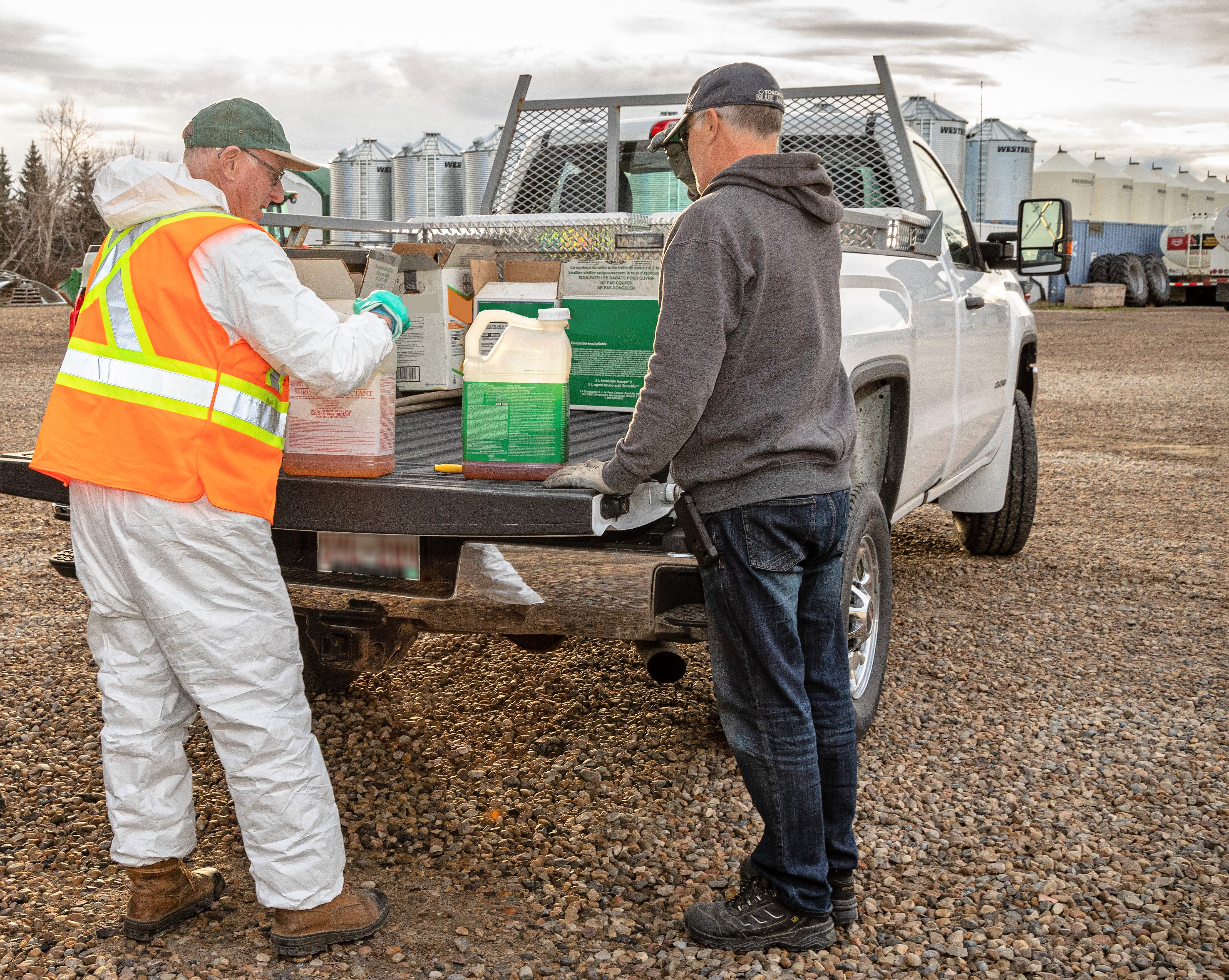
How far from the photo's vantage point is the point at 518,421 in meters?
2.86

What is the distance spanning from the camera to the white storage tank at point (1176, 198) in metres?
53.2

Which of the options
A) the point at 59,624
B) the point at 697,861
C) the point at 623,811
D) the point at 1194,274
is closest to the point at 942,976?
the point at 697,861

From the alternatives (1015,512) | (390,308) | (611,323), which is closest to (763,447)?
(390,308)

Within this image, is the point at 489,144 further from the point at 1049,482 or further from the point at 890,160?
the point at 1049,482

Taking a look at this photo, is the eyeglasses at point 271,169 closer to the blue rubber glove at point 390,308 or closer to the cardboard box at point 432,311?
the blue rubber glove at point 390,308

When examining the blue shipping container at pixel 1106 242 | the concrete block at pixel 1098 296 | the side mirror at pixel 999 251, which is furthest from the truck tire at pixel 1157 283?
the side mirror at pixel 999 251

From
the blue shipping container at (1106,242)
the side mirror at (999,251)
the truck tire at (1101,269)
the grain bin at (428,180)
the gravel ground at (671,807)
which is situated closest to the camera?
the gravel ground at (671,807)

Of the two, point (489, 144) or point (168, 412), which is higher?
point (489, 144)

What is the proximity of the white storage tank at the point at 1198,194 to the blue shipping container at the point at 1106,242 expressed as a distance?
11.2 metres

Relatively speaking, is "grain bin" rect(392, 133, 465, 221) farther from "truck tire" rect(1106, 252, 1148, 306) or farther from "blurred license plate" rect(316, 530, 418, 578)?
"truck tire" rect(1106, 252, 1148, 306)

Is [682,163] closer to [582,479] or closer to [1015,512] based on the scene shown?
[582,479]

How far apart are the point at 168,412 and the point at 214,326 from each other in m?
0.19

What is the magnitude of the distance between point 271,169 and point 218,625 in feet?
3.25

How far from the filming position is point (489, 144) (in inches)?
318
